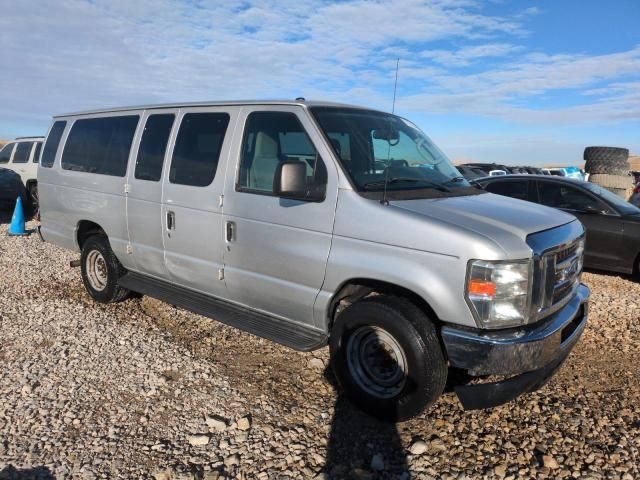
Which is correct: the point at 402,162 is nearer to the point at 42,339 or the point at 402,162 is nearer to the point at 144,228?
the point at 144,228

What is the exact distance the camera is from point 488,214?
11.2ft

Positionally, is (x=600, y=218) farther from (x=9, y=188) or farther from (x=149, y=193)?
(x=9, y=188)

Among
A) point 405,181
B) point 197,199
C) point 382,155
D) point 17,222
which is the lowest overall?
point 17,222

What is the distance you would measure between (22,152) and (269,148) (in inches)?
498

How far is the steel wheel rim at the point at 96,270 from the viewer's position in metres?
5.84

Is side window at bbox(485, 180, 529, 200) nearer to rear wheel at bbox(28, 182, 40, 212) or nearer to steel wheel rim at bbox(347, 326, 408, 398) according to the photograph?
steel wheel rim at bbox(347, 326, 408, 398)

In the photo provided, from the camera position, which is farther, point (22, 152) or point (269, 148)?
point (22, 152)

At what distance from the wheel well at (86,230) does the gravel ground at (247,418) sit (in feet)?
3.79

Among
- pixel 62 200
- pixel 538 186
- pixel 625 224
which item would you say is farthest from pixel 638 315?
pixel 62 200

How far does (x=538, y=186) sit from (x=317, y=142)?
6.04m

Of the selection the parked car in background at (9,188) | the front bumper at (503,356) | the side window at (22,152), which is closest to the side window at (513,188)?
the front bumper at (503,356)

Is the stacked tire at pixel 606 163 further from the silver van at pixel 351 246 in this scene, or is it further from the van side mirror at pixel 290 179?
the van side mirror at pixel 290 179

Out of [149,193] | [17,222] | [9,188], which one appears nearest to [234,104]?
[149,193]

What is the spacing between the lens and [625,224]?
299 inches
